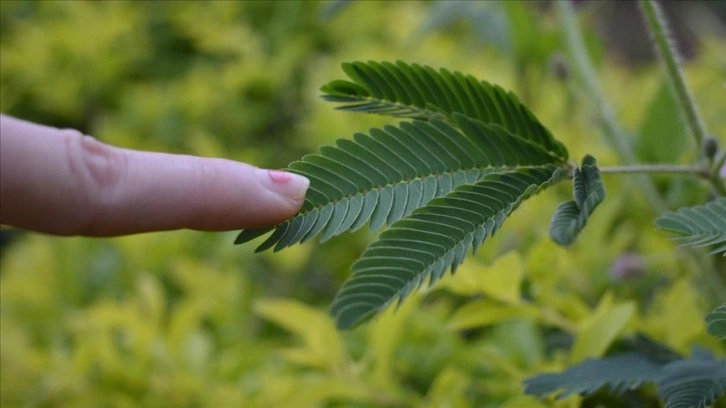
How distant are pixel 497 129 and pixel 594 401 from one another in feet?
1.03

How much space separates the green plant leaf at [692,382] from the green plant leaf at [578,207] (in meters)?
0.15

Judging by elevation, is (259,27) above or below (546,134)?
above

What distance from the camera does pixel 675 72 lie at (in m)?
0.63

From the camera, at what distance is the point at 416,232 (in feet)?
1.57

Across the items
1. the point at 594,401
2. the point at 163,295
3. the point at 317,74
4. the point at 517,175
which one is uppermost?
the point at 317,74

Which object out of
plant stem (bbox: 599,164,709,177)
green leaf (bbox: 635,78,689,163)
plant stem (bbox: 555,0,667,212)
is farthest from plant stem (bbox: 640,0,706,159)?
green leaf (bbox: 635,78,689,163)

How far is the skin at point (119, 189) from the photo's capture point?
423mm

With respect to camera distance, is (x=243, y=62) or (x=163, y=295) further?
(x=243, y=62)

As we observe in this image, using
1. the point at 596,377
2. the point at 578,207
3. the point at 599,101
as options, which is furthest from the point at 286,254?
the point at 578,207

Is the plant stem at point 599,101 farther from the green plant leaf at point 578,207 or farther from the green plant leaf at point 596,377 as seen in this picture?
the green plant leaf at point 578,207

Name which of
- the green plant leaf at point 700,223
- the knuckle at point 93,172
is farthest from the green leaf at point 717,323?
the knuckle at point 93,172

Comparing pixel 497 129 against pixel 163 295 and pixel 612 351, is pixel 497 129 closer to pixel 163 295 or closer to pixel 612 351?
pixel 612 351

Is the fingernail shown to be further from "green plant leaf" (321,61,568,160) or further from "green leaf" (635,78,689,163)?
"green leaf" (635,78,689,163)

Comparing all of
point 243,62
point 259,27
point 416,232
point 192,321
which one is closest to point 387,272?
point 416,232
